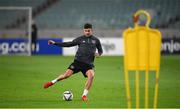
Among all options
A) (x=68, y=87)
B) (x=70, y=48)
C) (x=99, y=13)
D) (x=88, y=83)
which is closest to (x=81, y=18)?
(x=99, y=13)

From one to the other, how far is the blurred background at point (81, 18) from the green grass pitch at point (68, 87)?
42.3ft

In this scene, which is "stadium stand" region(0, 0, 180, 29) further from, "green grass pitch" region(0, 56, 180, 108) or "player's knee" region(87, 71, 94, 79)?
"player's knee" region(87, 71, 94, 79)

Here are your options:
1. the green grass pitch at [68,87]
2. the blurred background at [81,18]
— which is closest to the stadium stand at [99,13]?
the blurred background at [81,18]

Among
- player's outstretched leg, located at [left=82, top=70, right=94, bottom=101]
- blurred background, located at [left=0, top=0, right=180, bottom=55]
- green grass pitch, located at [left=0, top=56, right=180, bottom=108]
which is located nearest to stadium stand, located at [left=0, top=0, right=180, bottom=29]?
blurred background, located at [left=0, top=0, right=180, bottom=55]

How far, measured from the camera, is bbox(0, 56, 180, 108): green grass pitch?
1644 centimetres

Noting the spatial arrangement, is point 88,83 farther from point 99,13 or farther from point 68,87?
point 99,13

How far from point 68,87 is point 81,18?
27773 mm

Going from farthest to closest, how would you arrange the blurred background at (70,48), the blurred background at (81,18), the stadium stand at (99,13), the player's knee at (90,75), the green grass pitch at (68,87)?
the stadium stand at (99,13) < the blurred background at (81,18) < the blurred background at (70,48) < the player's knee at (90,75) < the green grass pitch at (68,87)

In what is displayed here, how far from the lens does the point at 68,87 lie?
2123 centimetres

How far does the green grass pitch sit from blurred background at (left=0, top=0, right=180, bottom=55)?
12894 millimetres

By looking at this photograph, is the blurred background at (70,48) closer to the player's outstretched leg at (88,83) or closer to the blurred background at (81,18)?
the blurred background at (81,18)

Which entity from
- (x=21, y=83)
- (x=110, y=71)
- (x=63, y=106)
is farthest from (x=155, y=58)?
(x=110, y=71)

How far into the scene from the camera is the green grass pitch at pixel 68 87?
16438mm

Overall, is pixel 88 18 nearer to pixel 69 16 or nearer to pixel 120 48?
pixel 69 16
